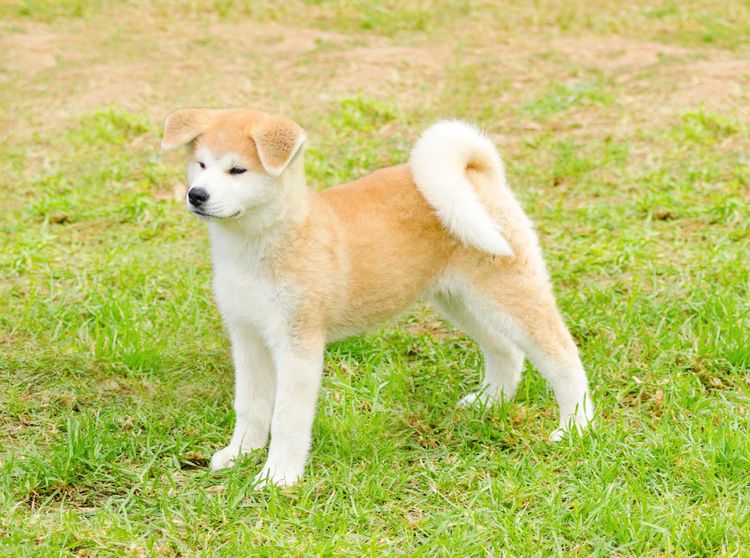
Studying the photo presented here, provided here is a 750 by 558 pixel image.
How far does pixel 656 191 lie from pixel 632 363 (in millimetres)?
2487

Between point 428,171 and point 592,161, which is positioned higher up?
point 428,171

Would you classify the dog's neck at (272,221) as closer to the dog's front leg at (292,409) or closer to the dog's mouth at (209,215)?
the dog's mouth at (209,215)

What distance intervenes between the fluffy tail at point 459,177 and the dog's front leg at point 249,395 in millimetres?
1006

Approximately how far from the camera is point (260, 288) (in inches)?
157

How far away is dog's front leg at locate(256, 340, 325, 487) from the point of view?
3957 mm

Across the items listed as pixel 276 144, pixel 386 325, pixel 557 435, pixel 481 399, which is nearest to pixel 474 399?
pixel 481 399

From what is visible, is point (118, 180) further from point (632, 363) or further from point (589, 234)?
point (632, 363)

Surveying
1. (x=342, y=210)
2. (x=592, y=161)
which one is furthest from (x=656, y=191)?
(x=342, y=210)

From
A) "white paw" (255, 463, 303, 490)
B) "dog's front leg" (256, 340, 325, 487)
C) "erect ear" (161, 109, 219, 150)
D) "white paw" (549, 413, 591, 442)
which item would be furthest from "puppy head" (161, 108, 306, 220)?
"white paw" (549, 413, 591, 442)

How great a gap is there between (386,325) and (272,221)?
1484 mm

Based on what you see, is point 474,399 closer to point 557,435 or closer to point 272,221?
point 557,435

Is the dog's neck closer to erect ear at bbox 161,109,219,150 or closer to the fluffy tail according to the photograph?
erect ear at bbox 161,109,219,150

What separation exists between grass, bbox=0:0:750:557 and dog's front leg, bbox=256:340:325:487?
3.6 inches

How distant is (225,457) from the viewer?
13.9ft
